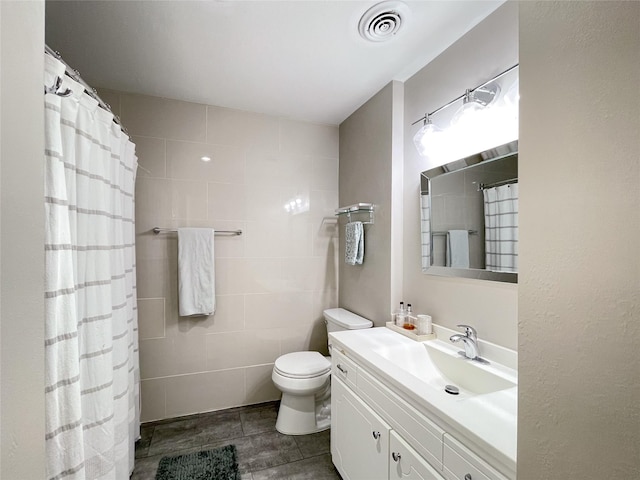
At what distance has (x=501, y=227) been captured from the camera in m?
1.37

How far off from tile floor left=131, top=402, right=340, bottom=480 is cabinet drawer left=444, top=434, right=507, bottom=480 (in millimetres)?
1059

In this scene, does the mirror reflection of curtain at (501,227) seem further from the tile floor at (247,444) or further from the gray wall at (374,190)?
the tile floor at (247,444)

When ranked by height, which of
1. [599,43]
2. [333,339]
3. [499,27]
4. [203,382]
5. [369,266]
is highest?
[499,27]

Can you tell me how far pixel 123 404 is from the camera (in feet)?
4.60

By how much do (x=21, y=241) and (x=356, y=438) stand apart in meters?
1.51

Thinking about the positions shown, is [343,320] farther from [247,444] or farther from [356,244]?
[247,444]

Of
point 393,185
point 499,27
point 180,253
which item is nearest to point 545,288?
point 499,27

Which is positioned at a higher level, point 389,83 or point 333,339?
point 389,83

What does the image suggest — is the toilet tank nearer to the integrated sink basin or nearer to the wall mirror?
the integrated sink basin

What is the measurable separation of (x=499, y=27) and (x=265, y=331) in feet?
7.86

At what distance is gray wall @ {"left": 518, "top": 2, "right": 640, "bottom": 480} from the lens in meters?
0.40

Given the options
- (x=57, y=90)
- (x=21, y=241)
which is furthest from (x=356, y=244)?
(x=21, y=241)

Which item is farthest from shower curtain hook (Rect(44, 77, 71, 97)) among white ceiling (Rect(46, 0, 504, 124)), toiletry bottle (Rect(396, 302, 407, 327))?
toiletry bottle (Rect(396, 302, 407, 327))

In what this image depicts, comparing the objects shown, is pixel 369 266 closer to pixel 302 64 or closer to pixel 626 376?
pixel 302 64
